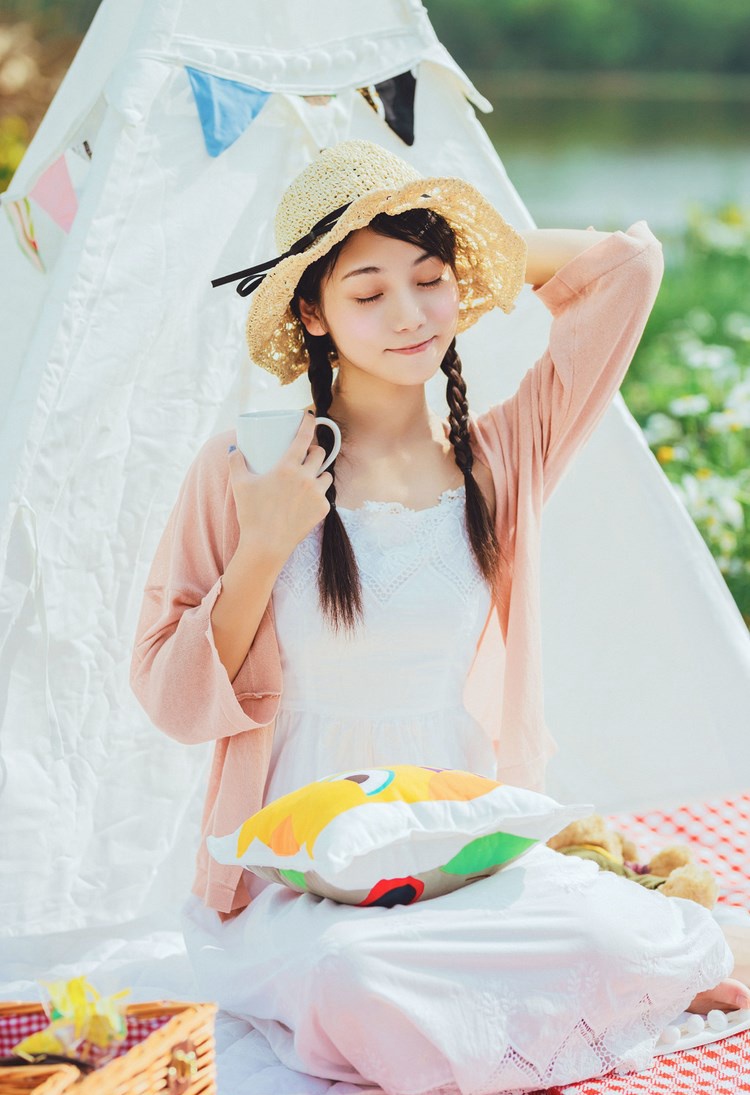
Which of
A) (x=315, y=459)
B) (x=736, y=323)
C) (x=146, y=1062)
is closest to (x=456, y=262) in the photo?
(x=315, y=459)

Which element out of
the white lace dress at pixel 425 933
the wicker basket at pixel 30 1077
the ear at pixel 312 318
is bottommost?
the white lace dress at pixel 425 933

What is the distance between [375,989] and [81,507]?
0.89m

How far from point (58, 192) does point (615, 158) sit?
3714 mm

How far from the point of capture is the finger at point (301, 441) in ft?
5.29

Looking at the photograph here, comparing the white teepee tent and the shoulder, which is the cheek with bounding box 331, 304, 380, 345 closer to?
the shoulder

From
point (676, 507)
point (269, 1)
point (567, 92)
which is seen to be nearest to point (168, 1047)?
point (676, 507)

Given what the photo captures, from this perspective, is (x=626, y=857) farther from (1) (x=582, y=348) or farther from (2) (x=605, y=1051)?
(1) (x=582, y=348)

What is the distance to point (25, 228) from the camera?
2053 millimetres

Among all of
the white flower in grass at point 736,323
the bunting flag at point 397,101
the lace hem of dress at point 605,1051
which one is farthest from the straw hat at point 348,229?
the white flower in grass at point 736,323

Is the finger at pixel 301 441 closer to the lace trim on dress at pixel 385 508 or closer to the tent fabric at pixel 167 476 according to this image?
the lace trim on dress at pixel 385 508

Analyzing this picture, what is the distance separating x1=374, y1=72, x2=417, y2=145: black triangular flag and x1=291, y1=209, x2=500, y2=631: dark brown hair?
19.6 inches

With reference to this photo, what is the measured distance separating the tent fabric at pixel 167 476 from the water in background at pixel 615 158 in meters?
3.17

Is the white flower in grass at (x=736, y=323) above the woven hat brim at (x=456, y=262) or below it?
below

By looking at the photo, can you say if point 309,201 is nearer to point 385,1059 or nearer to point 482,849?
point 482,849
